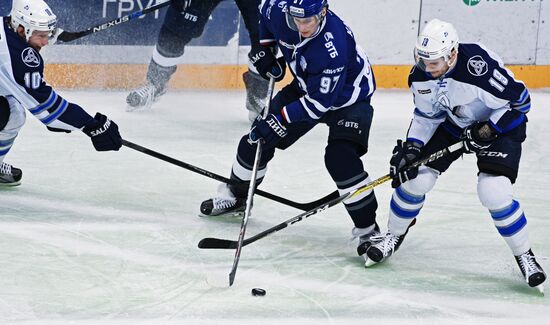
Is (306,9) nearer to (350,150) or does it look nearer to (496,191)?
(350,150)

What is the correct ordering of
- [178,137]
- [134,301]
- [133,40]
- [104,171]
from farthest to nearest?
[133,40], [178,137], [104,171], [134,301]

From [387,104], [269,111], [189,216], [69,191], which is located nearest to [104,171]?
[69,191]

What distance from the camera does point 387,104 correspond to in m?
6.69

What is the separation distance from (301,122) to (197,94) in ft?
9.07

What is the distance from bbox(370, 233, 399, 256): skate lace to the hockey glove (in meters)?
0.48

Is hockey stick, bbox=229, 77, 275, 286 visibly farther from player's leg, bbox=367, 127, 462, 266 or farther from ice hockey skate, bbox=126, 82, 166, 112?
ice hockey skate, bbox=126, 82, 166, 112

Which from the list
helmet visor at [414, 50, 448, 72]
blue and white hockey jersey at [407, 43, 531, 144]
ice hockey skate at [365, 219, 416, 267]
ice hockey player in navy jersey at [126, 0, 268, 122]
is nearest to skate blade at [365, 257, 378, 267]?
ice hockey skate at [365, 219, 416, 267]

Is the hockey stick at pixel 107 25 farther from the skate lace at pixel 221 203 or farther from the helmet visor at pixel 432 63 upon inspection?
the helmet visor at pixel 432 63

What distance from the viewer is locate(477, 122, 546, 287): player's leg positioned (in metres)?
3.43

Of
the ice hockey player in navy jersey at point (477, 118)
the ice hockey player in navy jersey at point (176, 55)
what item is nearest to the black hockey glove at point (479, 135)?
the ice hockey player in navy jersey at point (477, 118)

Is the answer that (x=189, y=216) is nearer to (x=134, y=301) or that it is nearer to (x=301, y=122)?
(x=301, y=122)

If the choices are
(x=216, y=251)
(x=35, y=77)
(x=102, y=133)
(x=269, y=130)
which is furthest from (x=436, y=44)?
(x=35, y=77)

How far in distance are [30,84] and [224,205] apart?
0.87 meters

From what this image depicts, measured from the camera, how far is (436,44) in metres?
3.38
